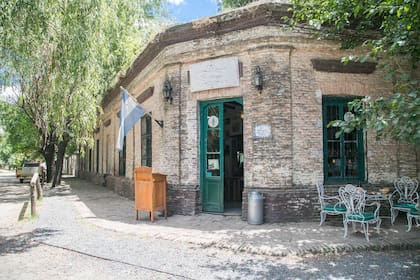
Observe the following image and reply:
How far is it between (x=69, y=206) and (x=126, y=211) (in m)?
2.48

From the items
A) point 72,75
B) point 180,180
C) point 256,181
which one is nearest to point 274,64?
point 256,181

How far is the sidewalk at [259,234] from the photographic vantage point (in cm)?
560

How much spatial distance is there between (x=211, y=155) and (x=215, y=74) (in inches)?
82.6

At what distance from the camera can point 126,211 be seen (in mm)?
9547

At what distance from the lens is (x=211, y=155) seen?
8.67 meters

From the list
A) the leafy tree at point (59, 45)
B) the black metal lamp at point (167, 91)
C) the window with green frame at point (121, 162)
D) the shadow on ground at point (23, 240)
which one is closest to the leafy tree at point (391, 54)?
the black metal lamp at point (167, 91)

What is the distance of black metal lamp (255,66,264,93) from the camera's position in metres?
7.67

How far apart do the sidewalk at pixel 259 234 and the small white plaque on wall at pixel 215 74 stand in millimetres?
3317

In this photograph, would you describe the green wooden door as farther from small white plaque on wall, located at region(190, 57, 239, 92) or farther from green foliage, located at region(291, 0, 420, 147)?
green foliage, located at region(291, 0, 420, 147)

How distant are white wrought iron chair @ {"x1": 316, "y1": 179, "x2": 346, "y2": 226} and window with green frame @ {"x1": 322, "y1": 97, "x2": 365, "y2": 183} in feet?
2.09

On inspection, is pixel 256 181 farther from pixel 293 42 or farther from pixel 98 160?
pixel 98 160

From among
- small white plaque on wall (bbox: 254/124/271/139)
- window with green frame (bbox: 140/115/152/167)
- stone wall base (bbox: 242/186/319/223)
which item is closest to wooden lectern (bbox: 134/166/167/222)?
stone wall base (bbox: 242/186/319/223)

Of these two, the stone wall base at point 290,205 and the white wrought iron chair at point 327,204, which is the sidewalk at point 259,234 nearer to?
the stone wall base at point 290,205

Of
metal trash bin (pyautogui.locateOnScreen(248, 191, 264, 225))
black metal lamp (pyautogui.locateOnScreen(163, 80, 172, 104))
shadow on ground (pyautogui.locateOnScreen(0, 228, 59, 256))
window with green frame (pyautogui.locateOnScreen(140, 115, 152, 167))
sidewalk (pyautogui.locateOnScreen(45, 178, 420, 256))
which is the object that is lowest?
shadow on ground (pyautogui.locateOnScreen(0, 228, 59, 256))
